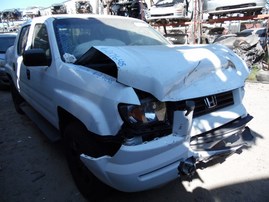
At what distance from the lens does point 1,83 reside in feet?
26.2

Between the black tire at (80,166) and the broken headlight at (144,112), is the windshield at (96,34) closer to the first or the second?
the black tire at (80,166)

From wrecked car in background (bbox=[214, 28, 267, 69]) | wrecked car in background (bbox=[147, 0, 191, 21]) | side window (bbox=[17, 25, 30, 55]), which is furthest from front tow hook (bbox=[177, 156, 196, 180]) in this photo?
wrecked car in background (bbox=[147, 0, 191, 21])

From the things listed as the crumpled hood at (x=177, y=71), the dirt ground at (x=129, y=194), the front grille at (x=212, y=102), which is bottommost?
the dirt ground at (x=129, y=194)

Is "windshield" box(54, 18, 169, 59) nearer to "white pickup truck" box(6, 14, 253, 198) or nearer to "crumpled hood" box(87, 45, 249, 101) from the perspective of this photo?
"white pickup truck" box(6, 14, 253, 198)

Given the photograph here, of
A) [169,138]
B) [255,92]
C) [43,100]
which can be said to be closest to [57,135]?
[43,100]

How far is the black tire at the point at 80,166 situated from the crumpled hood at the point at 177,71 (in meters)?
0.69

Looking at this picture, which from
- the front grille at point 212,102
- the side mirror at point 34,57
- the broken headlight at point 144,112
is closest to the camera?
the broken headlight at point 144,112

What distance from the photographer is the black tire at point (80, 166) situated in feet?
7.98

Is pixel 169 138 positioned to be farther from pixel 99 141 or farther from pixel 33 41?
pixel 33 41

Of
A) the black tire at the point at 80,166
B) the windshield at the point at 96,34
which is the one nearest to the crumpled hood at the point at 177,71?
the black tire at the point at 80,166

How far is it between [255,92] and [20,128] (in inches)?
205

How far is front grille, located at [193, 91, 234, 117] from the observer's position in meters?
2.34

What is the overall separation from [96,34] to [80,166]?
161 centimetres

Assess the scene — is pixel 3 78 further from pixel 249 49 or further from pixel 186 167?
pixel 249 49
